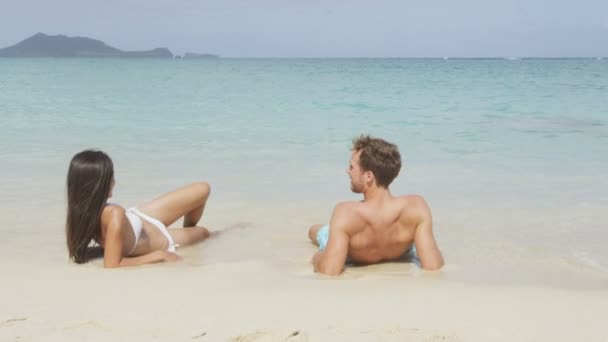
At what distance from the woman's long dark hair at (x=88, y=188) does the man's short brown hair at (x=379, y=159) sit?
164 centimetres

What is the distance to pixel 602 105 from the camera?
18.7 m

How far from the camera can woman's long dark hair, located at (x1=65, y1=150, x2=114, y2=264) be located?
4406 millimetres

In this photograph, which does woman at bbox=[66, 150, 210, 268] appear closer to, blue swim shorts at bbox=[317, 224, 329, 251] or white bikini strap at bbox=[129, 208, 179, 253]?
white bikini strap at bbox=[129, 208, 179, 253]

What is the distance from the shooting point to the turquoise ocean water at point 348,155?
5996 mm

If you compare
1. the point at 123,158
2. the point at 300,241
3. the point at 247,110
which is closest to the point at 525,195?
the point at 300,241

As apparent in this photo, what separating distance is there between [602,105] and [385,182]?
1622cm

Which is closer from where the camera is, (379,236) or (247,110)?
(379,236)

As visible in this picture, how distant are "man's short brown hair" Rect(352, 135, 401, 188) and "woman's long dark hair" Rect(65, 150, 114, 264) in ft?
5.39

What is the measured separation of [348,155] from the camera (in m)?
9.95

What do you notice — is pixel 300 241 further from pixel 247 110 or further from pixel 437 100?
pixel 437 100

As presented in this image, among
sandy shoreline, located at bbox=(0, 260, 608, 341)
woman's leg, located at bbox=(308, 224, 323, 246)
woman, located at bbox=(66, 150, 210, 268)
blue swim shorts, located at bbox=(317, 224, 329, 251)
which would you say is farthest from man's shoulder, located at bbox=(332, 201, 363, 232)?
woman, located at bbox=(66, 150, 210, 268)

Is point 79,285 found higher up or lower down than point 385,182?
lower down

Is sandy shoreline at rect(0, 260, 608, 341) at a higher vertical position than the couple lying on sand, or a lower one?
lower

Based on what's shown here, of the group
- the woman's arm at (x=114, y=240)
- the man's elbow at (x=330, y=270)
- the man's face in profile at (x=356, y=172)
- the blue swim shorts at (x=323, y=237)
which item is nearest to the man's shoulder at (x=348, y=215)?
the man's face in profile at (x=356, y=172)
